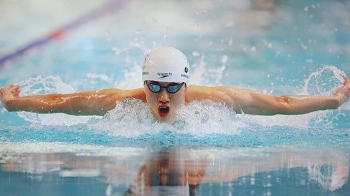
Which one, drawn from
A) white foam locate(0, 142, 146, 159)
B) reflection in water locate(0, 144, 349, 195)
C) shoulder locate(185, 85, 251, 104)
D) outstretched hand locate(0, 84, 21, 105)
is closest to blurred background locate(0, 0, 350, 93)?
outstretched hand locate(0, 84, 21, 105)

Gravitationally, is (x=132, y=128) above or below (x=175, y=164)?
above

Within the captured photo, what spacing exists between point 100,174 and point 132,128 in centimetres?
178

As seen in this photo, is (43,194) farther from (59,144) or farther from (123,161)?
(59,144)

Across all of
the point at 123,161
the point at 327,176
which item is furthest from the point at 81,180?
the point at 327,176

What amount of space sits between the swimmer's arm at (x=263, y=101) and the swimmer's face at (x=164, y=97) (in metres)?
0.23

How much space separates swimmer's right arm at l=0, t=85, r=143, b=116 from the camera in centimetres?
415

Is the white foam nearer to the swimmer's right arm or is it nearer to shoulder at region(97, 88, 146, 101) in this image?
the swimmer's right arm

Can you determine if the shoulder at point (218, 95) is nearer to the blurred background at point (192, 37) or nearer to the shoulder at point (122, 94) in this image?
the shoulder at point (122, 94)

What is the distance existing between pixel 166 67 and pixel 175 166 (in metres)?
1.67

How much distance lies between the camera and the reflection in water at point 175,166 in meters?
2.03

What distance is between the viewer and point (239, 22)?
24.4 feet

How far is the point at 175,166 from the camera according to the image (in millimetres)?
2428

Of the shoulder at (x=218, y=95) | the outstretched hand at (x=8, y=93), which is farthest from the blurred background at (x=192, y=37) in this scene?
the shoulder at (x=218, y=95)

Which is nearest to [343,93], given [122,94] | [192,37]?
[122,94]
